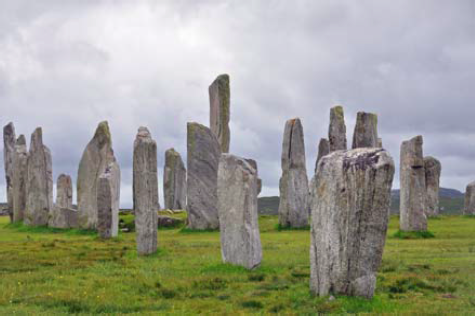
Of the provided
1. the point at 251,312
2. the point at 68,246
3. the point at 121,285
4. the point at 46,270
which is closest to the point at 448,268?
the point at 251,312

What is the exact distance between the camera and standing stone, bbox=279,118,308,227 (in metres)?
30.2

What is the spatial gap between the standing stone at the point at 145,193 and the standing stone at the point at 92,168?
491 inches

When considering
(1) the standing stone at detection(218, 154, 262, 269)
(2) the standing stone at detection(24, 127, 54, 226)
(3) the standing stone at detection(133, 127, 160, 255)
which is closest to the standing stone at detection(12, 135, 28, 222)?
(2) the standing stone at detection(24, 127, 54, 226)

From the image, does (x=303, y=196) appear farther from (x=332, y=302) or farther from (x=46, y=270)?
(x=332, y=302)

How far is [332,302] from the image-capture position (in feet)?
36.0

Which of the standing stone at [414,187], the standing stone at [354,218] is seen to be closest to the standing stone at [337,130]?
the standing stone at [414,187]

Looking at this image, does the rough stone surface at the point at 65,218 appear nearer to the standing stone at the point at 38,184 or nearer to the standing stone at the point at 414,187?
the standing stone at the point at 38,184

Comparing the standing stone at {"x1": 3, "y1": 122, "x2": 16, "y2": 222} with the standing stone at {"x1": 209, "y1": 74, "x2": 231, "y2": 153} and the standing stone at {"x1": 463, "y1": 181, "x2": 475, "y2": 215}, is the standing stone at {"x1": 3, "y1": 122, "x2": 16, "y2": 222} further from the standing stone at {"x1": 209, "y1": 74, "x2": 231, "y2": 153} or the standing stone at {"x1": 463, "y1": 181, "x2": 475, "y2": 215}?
the standing stone at {"x1": 463, "y1": 181, "x2": 475, "y2": 215}

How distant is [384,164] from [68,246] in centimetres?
1476

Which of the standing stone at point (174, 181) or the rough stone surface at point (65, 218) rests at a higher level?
the standing stone at point (174, 181)

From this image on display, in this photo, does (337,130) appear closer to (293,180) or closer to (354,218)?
(293,180)

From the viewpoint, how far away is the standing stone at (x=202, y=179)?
29.9m

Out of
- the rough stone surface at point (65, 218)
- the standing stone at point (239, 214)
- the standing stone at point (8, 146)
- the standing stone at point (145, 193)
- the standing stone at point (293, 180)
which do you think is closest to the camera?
the standing stone at point (239, 214)

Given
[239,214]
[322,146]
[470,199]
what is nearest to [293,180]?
[322,146]
